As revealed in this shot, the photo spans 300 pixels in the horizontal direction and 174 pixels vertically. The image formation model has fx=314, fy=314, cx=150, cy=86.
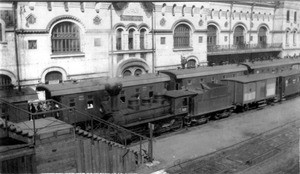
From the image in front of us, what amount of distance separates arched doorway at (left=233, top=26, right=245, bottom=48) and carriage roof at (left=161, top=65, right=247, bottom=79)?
10.2m

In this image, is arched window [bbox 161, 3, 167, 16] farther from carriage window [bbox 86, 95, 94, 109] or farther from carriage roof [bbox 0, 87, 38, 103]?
carriage roof [bbox 0, 87, 38, 103]

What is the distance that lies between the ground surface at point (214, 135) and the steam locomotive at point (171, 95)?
3.29 feet

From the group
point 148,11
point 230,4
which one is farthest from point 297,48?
point 148,11

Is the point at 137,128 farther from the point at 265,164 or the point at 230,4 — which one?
the point at 230,4

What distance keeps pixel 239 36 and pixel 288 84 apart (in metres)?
12.8

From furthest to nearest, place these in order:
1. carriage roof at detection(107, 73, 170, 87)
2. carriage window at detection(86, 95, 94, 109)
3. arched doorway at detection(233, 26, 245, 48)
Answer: arched doorway at detection(233, 26, 245, 48) → carriage roof at detection(107, 73, 170, 87) → carriage window at detection(86, 95, 94, 109)

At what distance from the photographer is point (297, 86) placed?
108ft

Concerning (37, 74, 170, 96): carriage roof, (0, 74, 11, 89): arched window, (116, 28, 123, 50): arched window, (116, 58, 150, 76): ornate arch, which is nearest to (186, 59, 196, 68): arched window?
(116, 58, 150, 76): ornate arch

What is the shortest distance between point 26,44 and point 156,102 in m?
9.86

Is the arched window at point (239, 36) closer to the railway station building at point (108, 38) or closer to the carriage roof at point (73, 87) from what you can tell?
the railway station building at point (108, 38)

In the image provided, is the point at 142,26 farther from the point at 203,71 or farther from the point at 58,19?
the point at 58,19

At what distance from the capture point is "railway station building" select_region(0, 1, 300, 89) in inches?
841

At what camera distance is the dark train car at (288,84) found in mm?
30031

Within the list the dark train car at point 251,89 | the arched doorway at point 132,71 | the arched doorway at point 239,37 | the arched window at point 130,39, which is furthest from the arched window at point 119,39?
the arched doorway at point 239,37
